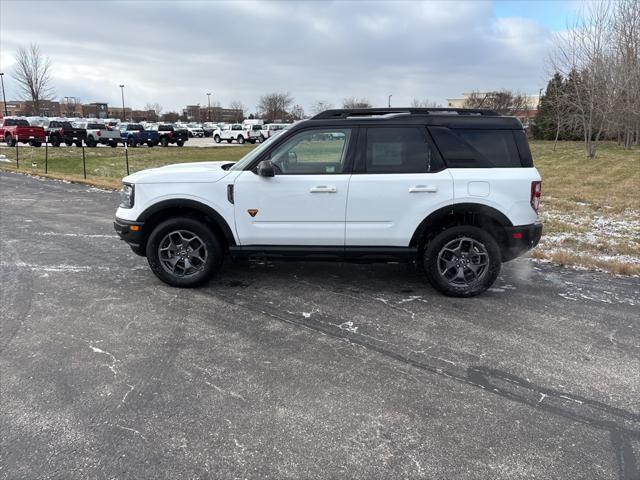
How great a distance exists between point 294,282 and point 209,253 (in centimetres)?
102

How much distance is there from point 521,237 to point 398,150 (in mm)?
Result: 1530

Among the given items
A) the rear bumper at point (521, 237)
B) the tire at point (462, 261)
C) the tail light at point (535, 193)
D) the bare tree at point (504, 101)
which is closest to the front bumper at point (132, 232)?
the tire at point (462, 261)

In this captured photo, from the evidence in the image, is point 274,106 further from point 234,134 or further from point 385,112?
point 385,112

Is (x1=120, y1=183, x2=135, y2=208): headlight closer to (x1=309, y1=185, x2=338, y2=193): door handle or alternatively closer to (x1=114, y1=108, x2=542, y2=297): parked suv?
(x1=114, y1=108, x2=542, y2=297): parked suv

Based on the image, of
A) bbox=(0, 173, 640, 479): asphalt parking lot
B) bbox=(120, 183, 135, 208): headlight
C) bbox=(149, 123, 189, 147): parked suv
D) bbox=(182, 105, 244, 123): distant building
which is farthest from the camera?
bbox=(182, 105, 244, 123): distant building

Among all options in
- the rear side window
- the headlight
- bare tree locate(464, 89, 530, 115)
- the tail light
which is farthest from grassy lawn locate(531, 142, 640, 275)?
bare tree locate(464, 89, 530, 115)

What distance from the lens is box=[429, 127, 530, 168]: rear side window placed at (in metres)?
4.93

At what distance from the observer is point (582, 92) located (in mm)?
27047

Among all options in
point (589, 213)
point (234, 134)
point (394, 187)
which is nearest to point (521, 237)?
point (394, 187)

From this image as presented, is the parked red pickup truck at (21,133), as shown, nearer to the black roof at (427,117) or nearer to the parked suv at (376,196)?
the parked suv at (376,196)

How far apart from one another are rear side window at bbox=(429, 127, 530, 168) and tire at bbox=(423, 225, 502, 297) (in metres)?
0.67

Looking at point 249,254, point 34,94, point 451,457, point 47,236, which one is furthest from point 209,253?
point 34,94

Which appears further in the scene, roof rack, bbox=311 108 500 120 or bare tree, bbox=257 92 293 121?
bare tree, bbox=257 92 293 121

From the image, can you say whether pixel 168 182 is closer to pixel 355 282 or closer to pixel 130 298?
pixel 130 298
